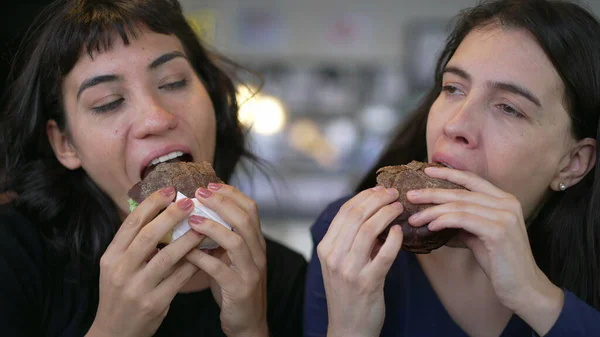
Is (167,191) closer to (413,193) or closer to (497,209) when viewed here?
(413,193)

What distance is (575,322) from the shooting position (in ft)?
5.75

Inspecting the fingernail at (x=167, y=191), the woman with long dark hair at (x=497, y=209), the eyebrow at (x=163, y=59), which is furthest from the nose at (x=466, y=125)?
the eyebrow at (x=163, y=59)

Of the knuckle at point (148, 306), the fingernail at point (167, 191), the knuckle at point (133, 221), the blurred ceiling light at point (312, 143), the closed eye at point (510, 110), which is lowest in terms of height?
the blurred ceiling light at point (312, 143)

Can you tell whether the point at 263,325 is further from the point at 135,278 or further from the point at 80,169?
the point at 80,169

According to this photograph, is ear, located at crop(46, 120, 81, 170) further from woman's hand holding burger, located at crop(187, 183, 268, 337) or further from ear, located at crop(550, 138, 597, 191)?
ear, located at crop(550, 138, 597, 191)

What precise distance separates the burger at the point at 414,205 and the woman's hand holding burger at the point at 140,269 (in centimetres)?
59

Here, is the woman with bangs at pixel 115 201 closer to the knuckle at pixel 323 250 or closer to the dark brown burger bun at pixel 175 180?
the dark brown burger bun at pixel 175 180

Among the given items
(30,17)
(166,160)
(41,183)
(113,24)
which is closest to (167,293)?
(166,160)

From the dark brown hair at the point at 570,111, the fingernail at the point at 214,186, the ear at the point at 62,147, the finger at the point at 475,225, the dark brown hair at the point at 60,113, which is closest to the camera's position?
the finger at the point at 475,225

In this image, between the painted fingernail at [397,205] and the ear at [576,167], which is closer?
the painted fingernail at [397,205]

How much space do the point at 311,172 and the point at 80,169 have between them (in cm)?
458

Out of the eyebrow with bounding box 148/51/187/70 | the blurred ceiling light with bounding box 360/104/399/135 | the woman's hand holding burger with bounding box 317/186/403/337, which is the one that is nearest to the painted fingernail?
the woman's hand holding burger with bounding box 317/186/403/337

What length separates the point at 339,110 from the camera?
22.6 feet

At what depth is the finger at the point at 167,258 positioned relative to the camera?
183 cm
